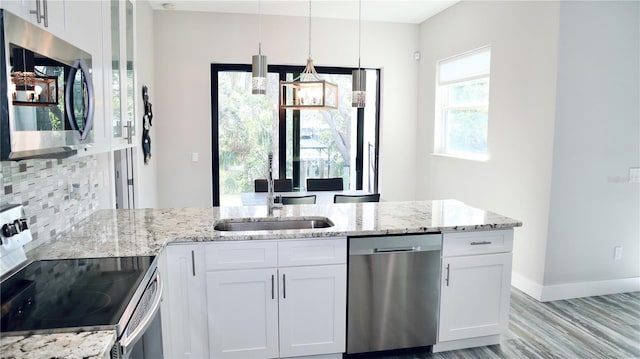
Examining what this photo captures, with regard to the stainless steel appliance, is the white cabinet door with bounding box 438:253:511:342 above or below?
below

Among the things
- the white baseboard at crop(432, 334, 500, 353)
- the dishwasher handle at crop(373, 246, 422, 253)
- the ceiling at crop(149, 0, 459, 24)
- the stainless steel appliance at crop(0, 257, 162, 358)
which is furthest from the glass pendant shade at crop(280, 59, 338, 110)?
the stainless steel appliance at crop(0, 257, 162, 358)

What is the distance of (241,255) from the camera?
2.44m

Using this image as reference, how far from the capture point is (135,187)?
4.40 meters

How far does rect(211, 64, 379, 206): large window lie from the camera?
575cm

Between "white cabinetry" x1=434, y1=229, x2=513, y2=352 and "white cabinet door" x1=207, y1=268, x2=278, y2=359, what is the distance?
3.52ft

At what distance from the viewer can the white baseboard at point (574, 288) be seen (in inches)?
149

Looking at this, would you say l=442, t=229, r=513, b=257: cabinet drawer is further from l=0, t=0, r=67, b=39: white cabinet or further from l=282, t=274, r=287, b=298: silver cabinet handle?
l=0, t=0, r=67, b=39: white cabinet

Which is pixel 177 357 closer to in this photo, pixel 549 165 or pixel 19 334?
pixel 19 334

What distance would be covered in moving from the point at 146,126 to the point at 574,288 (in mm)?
4611

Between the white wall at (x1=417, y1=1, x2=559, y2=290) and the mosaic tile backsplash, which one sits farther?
the white wall at (x1=417, y1=1, x2=559, y2=290)

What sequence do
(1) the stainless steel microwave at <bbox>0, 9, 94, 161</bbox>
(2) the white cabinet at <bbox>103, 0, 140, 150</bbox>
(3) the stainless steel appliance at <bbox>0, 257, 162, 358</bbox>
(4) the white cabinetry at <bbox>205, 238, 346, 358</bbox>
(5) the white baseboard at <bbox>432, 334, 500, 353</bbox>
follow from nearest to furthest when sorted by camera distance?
(1) the stainless steel microwave at <bbox>0, 9, 94, 161</bbox>, (3) the stainless steel appliance at <bbox>0, 257, 162, 358</bbox>, (2) the white cabinet at <bbox>103, 0, 140, 150</bbox>, (4) the white cabinetry at <bbox>205, 238, 346, 358</bbox>, (5) the white baseboard at <bbox>432, 334, 500, 353</bbox>

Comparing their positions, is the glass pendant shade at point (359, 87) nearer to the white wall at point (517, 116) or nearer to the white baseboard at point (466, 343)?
the white wall at point (517, 116)

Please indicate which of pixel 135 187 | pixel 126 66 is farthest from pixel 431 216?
pixel 135 187

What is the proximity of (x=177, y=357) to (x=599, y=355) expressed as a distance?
270 centimetres
